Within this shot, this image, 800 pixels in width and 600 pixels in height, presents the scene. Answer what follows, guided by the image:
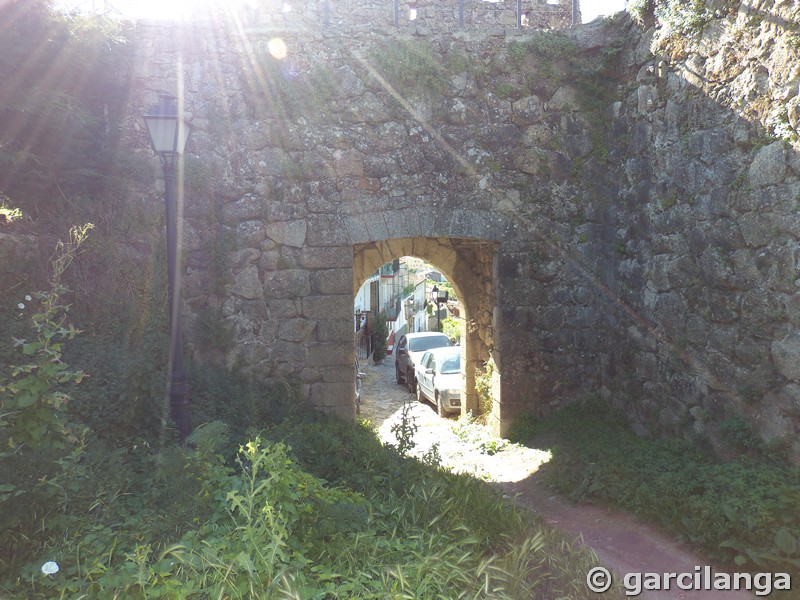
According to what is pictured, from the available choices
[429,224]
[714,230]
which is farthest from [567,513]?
[429,224]

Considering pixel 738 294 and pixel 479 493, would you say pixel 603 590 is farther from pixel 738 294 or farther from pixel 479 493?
pixel 738 294

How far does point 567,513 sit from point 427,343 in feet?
28.1

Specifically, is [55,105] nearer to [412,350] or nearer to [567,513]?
[567,513]

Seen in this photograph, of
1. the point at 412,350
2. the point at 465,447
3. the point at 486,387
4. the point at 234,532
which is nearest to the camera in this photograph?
the point at 234,532

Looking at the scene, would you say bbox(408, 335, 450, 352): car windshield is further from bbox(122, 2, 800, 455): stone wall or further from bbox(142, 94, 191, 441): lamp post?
bbox(142, 94, 191, 441): lamp post

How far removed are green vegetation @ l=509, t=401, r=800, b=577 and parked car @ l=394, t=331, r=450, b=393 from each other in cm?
678

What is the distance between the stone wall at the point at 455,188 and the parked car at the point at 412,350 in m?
6.26

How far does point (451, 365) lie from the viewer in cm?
1008

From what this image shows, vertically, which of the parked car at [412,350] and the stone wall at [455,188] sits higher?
the stone wall at [455,188]

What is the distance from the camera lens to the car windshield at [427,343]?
13.1m

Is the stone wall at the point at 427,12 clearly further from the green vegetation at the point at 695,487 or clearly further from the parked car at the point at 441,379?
the green vegetation at the point at 695,487

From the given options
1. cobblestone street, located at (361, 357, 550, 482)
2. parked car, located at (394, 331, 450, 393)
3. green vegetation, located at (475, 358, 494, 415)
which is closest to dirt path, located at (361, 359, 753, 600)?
cobblestone street, located at (361, 357, 550, 482)

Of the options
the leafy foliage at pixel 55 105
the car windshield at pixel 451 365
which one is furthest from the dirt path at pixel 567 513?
the leafy foliage at pixel 55 105

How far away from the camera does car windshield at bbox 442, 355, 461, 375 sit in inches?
389
